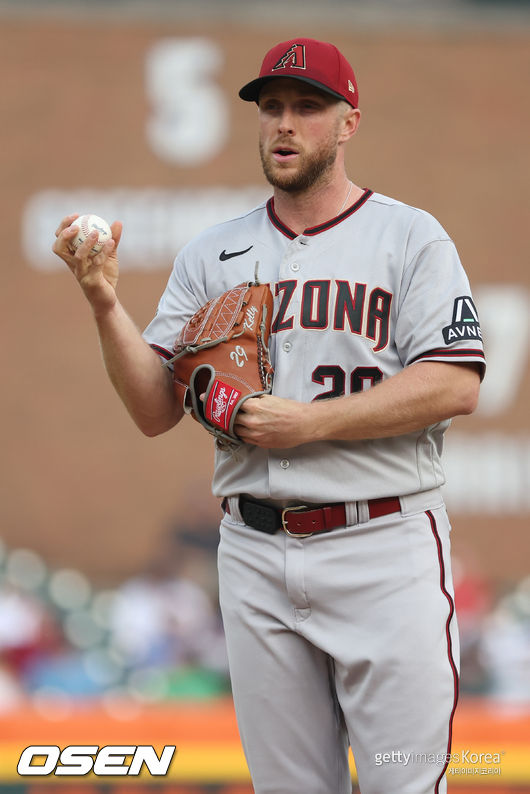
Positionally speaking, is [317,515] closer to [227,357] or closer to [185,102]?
[227,357]

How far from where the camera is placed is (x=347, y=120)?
2.46m


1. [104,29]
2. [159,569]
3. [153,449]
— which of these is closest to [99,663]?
[159,569]

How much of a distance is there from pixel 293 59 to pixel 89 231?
0.59 metres

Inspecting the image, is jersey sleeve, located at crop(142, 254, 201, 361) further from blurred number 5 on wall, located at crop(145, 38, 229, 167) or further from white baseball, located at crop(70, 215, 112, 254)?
blurred number 5 on wall, located at crop(145, 38, 229, 167)

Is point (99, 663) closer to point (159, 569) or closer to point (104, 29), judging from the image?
point (159, 569)

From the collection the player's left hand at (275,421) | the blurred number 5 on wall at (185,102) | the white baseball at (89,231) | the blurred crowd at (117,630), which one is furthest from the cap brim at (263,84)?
the blurred number 5 on wall at (185,102)

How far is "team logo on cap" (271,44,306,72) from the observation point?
2.35 m

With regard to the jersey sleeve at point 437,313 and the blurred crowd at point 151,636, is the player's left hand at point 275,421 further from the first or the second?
the blurred crowd at point 151,636

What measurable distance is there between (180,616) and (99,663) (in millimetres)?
865

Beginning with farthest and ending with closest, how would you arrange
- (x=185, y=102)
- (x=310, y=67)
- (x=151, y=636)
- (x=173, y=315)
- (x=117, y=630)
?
(x=185, y=102), (x=117, y=630), (x=151, y=636), (x=173, y=315), (x=310, y=67)

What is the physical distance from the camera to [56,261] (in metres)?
10.9

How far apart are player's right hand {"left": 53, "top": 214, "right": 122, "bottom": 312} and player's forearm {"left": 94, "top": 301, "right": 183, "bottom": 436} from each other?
0.04m

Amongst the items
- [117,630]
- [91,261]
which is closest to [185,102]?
[117,630]

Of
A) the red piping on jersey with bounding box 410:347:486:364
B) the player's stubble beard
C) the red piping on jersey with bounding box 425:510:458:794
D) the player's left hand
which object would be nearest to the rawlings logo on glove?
the player's left hand
